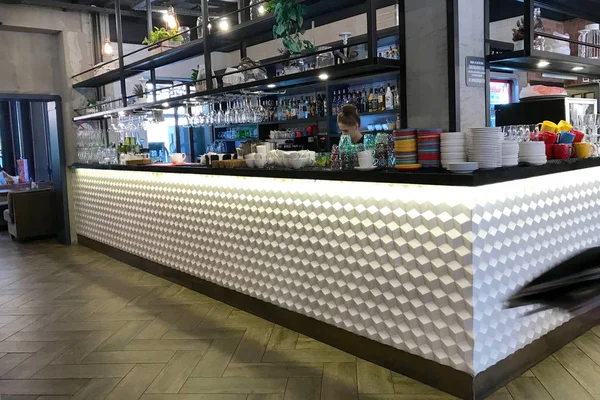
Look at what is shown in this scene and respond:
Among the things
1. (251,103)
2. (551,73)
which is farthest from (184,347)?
(551,73)

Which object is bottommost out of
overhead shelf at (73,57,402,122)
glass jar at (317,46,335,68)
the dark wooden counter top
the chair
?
the chair

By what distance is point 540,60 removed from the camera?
3.88m

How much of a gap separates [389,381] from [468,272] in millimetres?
861

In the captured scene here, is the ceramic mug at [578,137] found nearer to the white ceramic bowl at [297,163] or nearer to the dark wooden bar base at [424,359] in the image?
the dark wooden bar base at [424,359]

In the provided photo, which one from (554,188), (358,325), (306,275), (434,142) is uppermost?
(434,142)

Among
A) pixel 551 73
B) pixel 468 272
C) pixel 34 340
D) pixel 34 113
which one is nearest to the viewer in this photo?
pixel 468 272

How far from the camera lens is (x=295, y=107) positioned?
27.8 feet

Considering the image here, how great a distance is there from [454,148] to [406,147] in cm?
29

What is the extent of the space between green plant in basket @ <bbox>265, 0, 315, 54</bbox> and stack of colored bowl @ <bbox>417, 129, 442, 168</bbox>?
5.33 ft

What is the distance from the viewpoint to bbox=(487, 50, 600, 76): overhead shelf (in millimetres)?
3650

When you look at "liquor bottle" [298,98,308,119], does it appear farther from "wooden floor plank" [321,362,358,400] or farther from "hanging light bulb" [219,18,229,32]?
"wooden floor plank" [321,362,358,400]

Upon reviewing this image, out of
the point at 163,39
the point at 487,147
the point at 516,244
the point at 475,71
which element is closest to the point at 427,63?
the point at 475,71

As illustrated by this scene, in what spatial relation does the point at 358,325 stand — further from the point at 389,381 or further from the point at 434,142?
the point at 434,142

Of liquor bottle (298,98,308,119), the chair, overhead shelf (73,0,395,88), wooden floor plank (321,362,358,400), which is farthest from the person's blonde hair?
the chair
